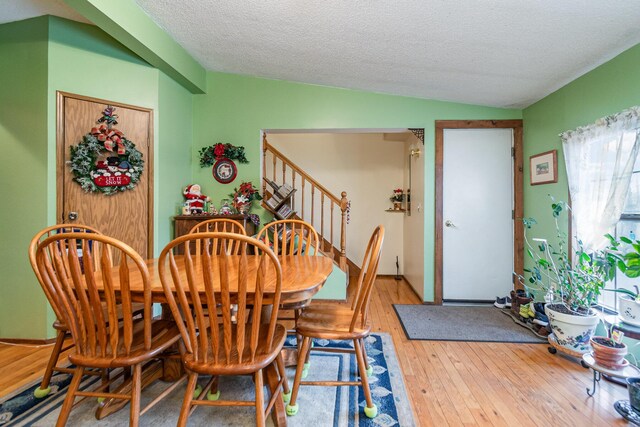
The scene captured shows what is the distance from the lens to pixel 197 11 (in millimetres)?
2248

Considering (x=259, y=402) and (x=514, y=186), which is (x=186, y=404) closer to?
(x=259, y=402)

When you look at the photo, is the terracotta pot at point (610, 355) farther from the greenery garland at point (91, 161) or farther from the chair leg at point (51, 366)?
the greenery garland at point (91, 161)

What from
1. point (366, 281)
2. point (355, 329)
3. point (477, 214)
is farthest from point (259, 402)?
point (477, 214)

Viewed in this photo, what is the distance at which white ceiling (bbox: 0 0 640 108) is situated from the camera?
1790 millimetres

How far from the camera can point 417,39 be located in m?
2.18

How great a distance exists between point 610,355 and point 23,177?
4316 mm

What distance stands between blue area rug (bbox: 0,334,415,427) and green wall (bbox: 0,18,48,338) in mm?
913

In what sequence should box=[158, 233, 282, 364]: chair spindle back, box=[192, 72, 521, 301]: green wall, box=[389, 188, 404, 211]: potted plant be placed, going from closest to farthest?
box=[158, 233, 282, 364]: chair spindle back
box=[192, 72, 521, 301]: green wall
box=[389, 188, 404, 211]: potted plant

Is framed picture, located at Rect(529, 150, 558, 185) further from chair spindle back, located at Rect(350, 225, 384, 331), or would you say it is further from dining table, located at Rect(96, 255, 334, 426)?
dining table, located at Rect(96, 255, 334, 426)

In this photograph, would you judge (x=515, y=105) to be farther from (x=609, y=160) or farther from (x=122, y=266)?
(x=122, y=266)

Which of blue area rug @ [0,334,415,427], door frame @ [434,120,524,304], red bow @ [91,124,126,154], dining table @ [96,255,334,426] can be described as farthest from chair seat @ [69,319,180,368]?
door frame @ [434,120,524,304]

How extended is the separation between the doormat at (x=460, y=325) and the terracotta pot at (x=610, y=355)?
0.68 meters

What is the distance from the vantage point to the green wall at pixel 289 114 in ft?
10.9

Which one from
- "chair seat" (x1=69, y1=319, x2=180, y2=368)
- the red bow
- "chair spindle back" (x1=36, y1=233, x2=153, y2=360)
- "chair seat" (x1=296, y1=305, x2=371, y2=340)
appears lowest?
"chair seat" (x1=69, y1=319, x2=180, y2=368)
